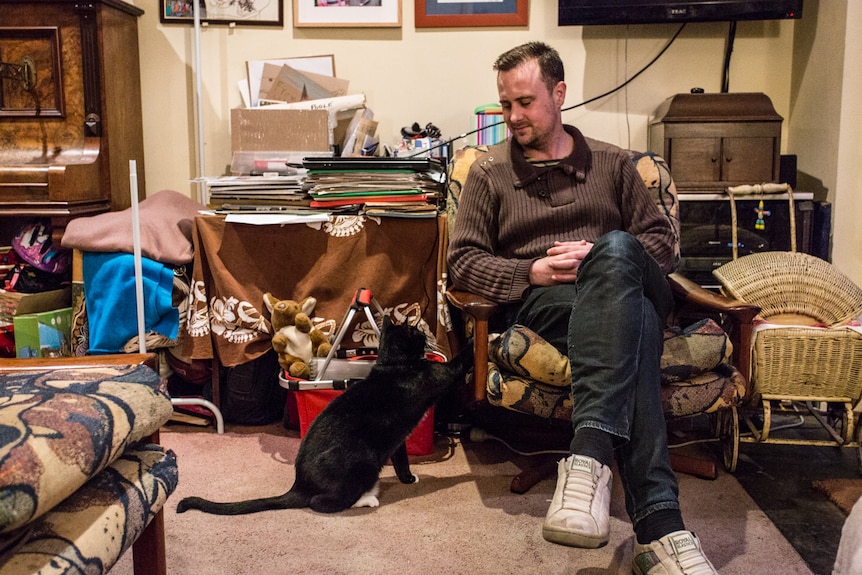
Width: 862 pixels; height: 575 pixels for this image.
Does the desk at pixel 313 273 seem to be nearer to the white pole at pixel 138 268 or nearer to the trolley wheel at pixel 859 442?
the white pole at pixel 138 268

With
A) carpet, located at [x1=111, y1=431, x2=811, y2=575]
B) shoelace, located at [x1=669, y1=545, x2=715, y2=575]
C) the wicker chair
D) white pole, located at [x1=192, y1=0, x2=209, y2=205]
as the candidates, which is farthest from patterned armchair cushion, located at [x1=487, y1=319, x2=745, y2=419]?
A: white pole, located at [x1=192, y1=0, x2=209, y2=205]

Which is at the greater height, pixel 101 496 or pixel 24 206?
pixel 24 206

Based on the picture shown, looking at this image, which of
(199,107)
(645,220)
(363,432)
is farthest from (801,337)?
(199,107)

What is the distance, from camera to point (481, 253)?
2.23 metres

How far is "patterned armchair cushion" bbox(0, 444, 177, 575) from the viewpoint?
958 millimetres

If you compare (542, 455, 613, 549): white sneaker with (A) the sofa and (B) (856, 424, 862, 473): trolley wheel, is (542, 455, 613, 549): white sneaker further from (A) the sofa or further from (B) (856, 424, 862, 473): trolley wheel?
(B) (856, 424, 862, 473): trolley wheel

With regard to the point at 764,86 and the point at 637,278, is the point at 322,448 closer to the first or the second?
the point at 637,278

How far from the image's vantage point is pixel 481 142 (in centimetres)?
291

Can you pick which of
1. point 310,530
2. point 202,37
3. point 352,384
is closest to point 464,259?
point 352,384

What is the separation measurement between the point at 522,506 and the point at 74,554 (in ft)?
4.14

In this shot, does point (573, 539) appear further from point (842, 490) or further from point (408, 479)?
point (842, 490)

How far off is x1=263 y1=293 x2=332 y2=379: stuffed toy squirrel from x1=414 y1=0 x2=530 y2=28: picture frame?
51.6 inches

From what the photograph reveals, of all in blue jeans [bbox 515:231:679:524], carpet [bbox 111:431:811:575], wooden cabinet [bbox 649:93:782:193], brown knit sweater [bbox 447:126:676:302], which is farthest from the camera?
wooden cabinet [bbox 649:93:782:193]

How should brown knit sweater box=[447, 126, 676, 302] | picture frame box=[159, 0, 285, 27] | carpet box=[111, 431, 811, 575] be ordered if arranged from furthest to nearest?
picture frame box=[159, 0, 285, 27] → brown knit sweater box=[447, 126, 676, 302] → carpet box=[111, 431, 811, 575]
